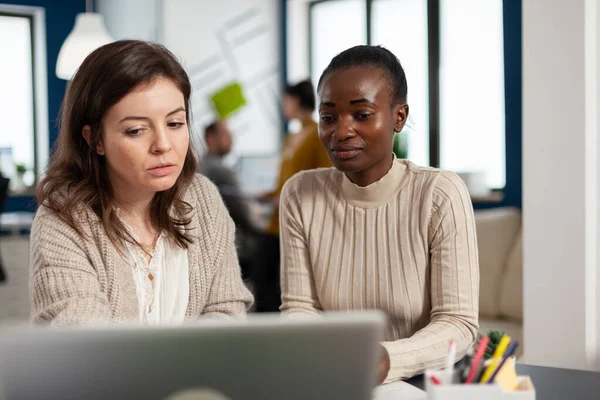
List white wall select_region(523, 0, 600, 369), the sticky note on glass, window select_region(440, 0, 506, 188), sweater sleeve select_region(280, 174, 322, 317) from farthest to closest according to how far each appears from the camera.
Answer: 1. the sticky note on glass
2. window select_region(440, 0, 506, 188)
3. white wall select_region(523, 0, 600, 369)
4. sweater sleeve select_region(280, 174, 322, 317)

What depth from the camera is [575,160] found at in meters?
1.71

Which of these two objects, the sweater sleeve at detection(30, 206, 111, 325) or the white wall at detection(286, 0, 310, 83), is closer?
the sweater sleeve at detection(30, 206, 111, 325)

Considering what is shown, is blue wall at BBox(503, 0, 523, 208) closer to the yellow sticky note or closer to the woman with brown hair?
the woman with brown hair

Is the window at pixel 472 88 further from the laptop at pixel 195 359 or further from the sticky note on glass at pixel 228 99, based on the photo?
the laptop at pixel 195 359

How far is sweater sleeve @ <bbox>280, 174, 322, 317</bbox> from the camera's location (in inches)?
54.0

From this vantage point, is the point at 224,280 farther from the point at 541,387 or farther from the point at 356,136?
the point at 541,387

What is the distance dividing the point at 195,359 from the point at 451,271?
74 cm

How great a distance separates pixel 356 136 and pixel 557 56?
752mm

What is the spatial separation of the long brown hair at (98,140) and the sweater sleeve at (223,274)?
0.20ft

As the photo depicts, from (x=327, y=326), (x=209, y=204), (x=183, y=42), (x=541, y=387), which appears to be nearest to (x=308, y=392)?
(x=327, y=326)

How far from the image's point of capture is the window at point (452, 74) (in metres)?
4.79

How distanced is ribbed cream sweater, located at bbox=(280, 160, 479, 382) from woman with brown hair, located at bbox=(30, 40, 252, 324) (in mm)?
138

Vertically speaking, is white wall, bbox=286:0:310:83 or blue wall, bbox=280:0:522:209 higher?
white wall, bbox=286:0:310:83

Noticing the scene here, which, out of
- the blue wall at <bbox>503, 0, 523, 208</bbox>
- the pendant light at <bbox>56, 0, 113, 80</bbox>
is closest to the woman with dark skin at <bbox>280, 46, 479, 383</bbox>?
the pendant light at <bbox>56, 0, 113, 80</bbox>
